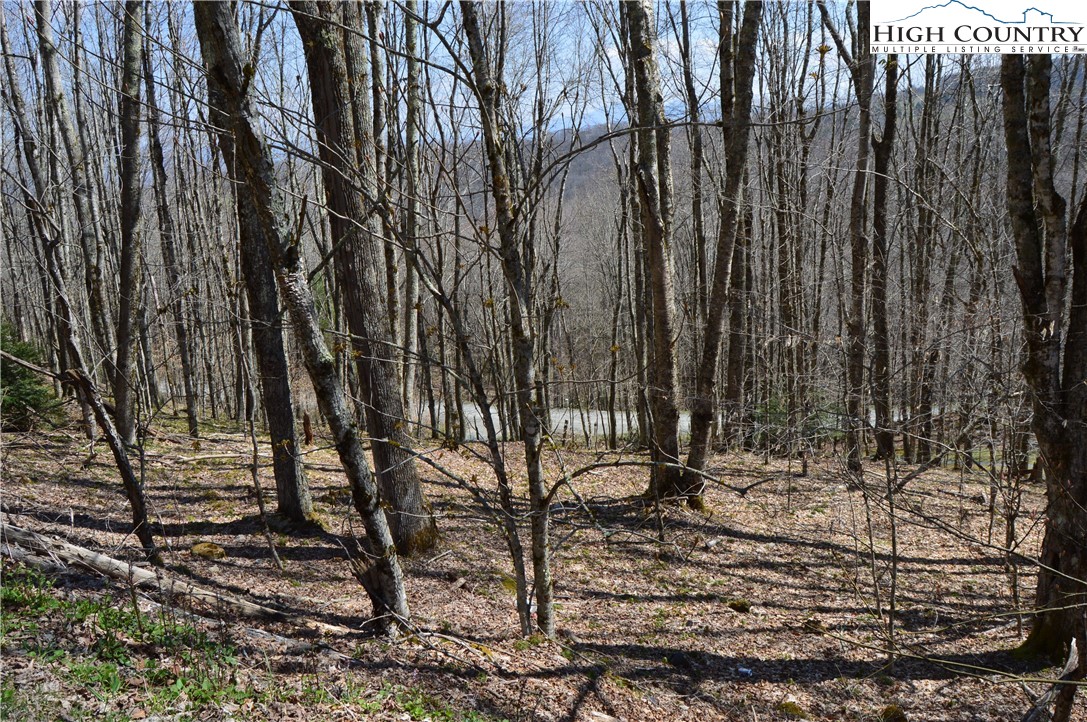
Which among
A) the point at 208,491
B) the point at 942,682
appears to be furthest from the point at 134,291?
the point at 942,682

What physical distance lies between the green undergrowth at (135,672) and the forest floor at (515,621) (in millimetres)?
13

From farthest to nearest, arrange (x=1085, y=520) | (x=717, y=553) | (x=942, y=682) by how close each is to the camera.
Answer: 1. (x=717, y=553)
2. (x=942, y=682)
3. (x=1085, y=520)

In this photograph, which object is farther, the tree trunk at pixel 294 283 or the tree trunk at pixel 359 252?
the tree trunk at pixel 359 252

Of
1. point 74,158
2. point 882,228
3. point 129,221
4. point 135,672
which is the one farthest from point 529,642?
point 882,228

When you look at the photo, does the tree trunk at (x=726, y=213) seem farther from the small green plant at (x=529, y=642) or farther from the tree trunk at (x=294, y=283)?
the tree trunk at (x=294, y=283)

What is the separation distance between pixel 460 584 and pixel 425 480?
3539 mm

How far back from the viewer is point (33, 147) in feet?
33.4

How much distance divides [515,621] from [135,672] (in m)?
2.81

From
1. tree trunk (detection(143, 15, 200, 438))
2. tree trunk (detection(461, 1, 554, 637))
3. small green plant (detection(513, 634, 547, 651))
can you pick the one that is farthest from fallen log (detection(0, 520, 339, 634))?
tree trunk (detection(143, 15, 200, 438))

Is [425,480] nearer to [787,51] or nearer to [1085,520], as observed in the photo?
[1085,520]

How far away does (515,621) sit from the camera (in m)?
5.34

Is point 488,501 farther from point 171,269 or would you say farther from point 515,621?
point 171,269

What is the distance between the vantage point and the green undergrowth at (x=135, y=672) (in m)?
2.98

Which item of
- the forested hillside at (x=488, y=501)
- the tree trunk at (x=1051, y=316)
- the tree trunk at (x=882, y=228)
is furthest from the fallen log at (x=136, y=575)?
the tree trunk at (x=882, y=228)
